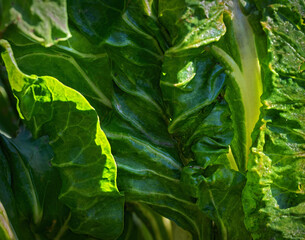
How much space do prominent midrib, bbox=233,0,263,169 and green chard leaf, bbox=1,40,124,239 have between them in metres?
0.50

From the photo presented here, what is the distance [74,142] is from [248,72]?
0.62 meters

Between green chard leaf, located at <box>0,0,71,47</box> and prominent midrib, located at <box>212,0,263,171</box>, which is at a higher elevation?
green chard leaf, located at <box>0,0,71,47</box>

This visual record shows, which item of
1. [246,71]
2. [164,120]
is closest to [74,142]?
[164,120]

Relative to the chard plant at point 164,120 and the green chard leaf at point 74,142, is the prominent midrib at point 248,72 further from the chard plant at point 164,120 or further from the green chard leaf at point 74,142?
the green chard leaf at point 74,142

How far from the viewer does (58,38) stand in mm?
1354

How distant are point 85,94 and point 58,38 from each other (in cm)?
32

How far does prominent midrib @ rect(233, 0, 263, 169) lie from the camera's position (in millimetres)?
1599

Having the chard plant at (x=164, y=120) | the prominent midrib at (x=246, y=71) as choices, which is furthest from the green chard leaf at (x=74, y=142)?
the prominent midrib at (x=246, y=71)

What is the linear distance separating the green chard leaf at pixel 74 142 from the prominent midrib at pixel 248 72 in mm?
498

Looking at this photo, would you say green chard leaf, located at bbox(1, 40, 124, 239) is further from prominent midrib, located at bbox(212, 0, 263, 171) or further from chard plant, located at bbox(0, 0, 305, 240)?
prominent midrib, located at bbox(212, 0, 263, 171)

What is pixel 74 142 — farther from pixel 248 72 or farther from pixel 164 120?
pixel 248 72

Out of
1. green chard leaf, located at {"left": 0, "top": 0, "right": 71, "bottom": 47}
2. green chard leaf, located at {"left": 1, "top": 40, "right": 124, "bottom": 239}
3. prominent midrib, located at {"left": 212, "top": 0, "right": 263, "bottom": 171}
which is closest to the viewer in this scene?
green chard leaf, located at {"left": 0, "top": 0, "right": 71, "bottom": 47}

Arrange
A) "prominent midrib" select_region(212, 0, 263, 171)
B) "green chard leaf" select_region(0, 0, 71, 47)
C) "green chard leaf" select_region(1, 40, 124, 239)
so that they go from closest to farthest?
"green chard leaf" select_region(0, 0, 71, 47), "green chard leaf" select_region(1, 40, 124, 239), "prominent midrib" select_region(212, 0, 263, 171)

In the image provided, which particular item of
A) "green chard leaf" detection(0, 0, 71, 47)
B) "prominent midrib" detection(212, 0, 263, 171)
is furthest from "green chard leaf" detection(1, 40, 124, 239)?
"prominent midrib" detection(212, 0, 263, 171)
